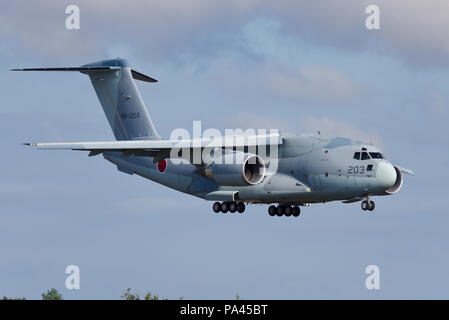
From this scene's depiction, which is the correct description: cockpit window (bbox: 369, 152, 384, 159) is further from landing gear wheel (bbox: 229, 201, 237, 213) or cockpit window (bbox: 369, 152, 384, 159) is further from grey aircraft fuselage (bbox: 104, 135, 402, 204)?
landing gear wheel (bbox: 229, 201, 237, 213)

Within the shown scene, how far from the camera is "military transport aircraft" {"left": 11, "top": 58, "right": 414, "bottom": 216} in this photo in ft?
117

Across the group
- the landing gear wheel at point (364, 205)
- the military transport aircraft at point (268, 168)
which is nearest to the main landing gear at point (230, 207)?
the military transport aircraft at point (268, 168)

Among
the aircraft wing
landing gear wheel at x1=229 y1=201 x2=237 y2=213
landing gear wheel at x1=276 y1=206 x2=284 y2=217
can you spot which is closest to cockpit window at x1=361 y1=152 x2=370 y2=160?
the aircraft wing

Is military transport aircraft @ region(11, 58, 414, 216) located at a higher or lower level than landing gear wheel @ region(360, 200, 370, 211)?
higher

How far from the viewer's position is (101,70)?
42.7m

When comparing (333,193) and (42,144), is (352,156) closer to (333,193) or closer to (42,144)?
(333,193)

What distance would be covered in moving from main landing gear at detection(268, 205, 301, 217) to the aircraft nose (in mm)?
4977

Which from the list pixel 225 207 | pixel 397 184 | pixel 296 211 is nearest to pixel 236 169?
pixel 225 207

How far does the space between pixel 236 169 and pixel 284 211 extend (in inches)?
139

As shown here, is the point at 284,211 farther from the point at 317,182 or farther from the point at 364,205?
the point at 364,205

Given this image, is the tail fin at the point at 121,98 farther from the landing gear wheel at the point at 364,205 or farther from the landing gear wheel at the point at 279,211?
the landing gear wheel at the point at 364,205

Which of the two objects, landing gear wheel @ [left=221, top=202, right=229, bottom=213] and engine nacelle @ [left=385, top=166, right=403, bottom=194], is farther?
landing gear wheel @ [left=221, top=202, right=229, bottom=213]
